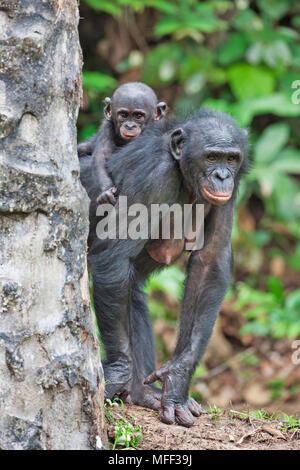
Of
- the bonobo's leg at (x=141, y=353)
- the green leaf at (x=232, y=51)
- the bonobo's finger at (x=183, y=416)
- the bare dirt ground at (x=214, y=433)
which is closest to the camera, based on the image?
the bare dirt ground at (x=214, y=433)

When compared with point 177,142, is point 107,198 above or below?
below

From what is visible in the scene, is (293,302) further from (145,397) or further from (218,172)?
(218,172)

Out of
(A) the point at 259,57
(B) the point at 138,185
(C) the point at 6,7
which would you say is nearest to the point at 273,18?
(A) the point at 259,57

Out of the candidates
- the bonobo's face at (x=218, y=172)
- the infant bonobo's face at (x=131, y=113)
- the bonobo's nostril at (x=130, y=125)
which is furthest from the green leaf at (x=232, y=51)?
the bonobo's face at (x=218, y=172)

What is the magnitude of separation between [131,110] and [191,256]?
1.17m

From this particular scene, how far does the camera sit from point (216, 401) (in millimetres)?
8438

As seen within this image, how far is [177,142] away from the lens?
4.45 meters

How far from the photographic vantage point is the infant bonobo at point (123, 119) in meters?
4.80

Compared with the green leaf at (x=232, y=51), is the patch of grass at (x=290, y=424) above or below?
below

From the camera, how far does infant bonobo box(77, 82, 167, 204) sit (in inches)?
189

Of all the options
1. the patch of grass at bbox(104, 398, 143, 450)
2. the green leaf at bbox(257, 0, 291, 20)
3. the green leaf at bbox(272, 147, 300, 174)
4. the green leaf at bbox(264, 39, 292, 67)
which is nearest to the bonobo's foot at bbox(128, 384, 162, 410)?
the patch of grass at bbox(104, 398, 143, 450)

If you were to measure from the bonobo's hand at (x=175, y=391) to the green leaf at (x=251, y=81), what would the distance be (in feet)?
18.8

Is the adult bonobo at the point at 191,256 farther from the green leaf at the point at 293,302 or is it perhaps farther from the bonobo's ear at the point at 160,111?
the green leaf at the point at 293,302

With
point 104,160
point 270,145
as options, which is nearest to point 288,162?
point 270,145
